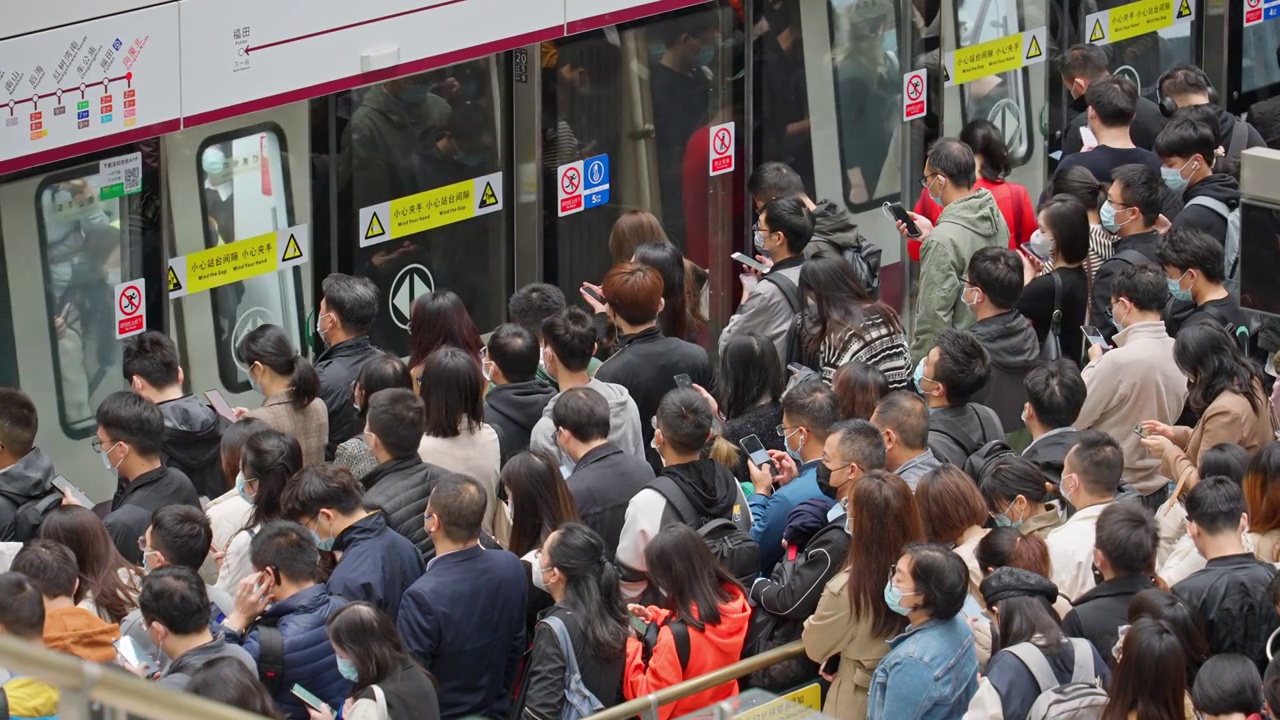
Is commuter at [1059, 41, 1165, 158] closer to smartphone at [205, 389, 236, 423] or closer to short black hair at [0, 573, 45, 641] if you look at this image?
smartphone at [205, 389, 236, 423]

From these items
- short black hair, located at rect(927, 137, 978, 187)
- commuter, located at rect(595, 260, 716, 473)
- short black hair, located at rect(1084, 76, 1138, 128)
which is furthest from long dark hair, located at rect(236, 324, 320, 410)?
short black hair, located at rect(1084, 76, 1138, 128)

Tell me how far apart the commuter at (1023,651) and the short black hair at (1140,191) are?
3662 millimetres

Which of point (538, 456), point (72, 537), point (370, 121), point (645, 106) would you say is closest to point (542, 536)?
point (538, 456)

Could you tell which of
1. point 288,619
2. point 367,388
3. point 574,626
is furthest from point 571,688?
point 367,388

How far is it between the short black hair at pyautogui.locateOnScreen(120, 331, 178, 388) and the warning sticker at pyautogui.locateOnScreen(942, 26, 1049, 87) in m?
5.41

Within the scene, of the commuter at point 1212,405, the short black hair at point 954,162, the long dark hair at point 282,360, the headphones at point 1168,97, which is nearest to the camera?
the commuter at point 1212,405

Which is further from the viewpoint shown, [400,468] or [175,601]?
[400,468]

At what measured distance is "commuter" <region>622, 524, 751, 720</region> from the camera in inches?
234

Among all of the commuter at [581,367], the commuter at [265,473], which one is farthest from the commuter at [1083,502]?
the commuter at [265,473]

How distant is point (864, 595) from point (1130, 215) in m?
3.70

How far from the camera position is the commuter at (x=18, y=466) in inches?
275

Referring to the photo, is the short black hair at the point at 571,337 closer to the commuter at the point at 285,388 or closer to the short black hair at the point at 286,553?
the commuter at the point at 285,388

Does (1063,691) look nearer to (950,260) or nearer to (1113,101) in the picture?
(950,260)

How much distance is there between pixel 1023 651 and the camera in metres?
5.44
